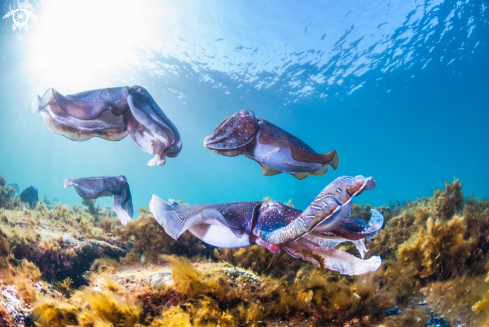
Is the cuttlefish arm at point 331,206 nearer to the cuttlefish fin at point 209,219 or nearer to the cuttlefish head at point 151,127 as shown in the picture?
the cuttlefish fin at point 209,219

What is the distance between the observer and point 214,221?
1.82 metres

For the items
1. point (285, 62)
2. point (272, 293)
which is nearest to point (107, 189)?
point (272, 293)

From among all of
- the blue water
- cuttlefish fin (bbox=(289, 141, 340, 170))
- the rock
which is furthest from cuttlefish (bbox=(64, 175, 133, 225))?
the blue water

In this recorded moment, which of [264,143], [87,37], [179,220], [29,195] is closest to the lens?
[179,220]

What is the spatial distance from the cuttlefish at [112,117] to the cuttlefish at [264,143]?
63cm

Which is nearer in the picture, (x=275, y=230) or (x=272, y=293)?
(x=275, y=230)

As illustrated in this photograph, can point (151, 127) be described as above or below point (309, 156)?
above

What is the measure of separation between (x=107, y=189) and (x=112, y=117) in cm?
122

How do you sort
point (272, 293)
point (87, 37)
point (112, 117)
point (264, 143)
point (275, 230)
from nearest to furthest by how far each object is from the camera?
point (275, 230)
point (272, 293)
point (264, 143)
point (112, 117)
point (87, 37)

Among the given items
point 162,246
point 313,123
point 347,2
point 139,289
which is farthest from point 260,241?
point 313,123

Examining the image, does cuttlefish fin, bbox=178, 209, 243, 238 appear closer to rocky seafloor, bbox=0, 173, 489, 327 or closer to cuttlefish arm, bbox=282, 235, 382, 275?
cuttlefish arm, bbox=282, 235, 382, 275

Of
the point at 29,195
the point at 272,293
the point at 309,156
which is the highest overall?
the point at 29,195

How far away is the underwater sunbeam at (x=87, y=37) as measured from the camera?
771 inches

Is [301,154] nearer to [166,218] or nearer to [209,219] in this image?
[209,219]
